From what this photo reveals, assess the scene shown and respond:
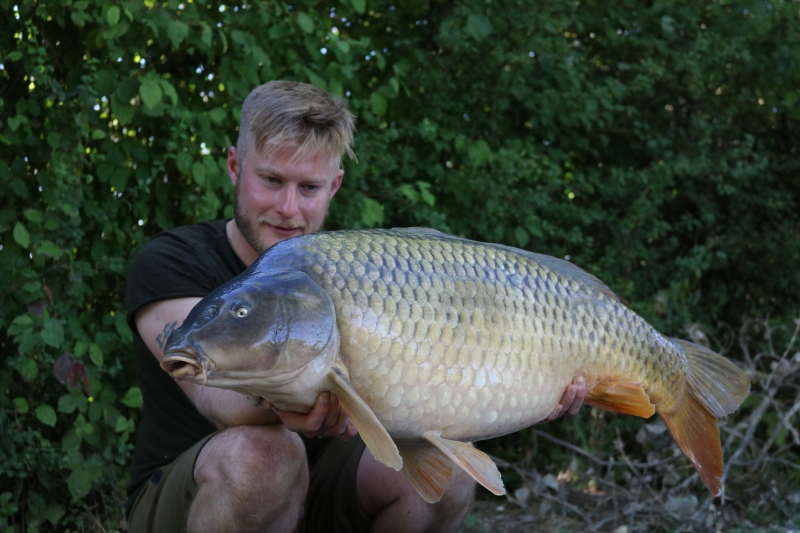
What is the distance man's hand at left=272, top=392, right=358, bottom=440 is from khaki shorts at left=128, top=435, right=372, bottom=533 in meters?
0.29

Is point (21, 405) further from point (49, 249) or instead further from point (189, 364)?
point (189, 364)

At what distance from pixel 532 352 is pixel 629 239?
2250 mm

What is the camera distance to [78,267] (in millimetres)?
2422

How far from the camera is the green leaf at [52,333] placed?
7.28 ft

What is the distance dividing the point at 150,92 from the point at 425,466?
1.38m

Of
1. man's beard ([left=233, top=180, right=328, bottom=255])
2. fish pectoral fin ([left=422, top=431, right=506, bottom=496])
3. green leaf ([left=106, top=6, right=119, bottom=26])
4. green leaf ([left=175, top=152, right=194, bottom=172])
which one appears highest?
green leaf ([left=106, top=6, right=119, bottom=26])

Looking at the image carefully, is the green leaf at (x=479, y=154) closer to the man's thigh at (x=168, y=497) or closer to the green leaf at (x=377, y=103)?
the green leaf at (x=377, y=103)

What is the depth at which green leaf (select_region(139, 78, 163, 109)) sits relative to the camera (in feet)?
7.92

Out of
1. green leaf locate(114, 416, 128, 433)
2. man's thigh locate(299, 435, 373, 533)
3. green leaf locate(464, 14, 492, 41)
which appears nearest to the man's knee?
man's thigh locate(299, 435, 373, 533)

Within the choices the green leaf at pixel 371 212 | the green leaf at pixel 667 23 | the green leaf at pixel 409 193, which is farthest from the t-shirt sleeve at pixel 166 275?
the green leaf at pixel 667 23

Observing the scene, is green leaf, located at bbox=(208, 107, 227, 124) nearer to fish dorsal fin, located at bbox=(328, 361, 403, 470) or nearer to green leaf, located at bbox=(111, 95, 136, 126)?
green leaf, located at bbox=(111, 95, 136, 126)

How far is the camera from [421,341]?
1.42m

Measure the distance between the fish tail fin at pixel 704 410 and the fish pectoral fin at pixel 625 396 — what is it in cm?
15

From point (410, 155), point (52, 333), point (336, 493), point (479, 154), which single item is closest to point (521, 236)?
point (479, 154)
